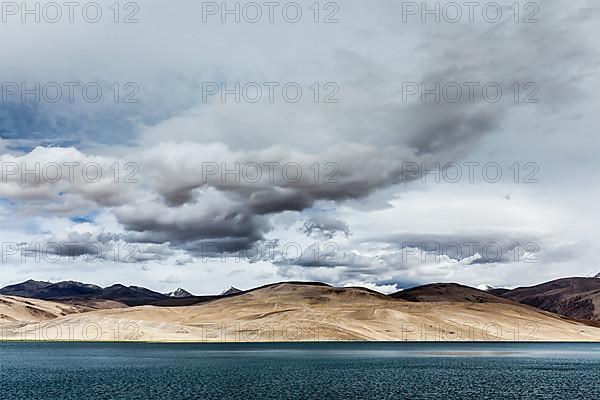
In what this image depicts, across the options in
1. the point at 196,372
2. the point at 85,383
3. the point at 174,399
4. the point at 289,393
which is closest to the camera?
the point at 174,399

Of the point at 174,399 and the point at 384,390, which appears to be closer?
the point at 174,399

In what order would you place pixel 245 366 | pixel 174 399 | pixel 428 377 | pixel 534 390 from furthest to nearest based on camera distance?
pixel 245 366
pixel 428 377
pixel 534 390
pixel 174 399

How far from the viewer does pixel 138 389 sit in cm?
8669

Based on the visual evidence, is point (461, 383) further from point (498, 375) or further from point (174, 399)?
point (174, 399)

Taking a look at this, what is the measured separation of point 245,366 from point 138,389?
47338 millimetres

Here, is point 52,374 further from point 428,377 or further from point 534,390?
point 534,390

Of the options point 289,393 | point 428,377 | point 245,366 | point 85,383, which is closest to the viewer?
point 289,393

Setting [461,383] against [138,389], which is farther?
[461,383]

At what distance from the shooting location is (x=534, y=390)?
88.4 metres

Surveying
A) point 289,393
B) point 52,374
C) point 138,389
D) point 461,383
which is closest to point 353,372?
point 461,383

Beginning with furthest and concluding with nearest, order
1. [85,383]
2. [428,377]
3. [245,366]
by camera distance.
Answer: [245,366], [428,377], [85,383]

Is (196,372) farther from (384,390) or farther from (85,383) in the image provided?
(384,390)

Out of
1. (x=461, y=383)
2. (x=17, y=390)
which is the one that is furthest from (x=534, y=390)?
(x=17, y=390)

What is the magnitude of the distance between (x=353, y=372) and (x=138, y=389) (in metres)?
43.2
